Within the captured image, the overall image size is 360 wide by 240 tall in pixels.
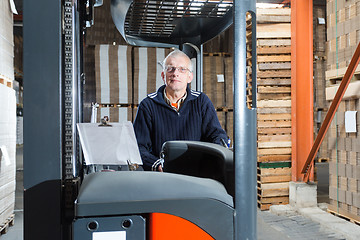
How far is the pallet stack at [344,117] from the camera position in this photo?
4191mm

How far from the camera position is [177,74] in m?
3.00

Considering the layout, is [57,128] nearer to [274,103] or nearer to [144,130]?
[144,130]

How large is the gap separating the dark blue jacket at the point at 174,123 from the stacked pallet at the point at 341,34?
2160 mm

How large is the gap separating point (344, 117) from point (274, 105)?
4.04 ft

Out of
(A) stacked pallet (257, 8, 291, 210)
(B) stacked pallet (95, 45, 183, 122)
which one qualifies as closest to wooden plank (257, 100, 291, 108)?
(A) stacked pallet (257, 8, 291, 210)

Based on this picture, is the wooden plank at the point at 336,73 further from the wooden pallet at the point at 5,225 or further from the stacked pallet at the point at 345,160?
the wooden pallet at the point at 5,225

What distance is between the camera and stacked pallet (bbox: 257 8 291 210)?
5.46 metres

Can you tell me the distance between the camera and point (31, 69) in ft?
3.38

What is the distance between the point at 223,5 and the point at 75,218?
4.10 ft

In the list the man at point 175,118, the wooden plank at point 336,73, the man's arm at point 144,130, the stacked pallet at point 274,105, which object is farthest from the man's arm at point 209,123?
the stacked pallet at point 274,105

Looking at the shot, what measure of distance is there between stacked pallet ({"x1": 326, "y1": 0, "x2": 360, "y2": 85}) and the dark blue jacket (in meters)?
2.16

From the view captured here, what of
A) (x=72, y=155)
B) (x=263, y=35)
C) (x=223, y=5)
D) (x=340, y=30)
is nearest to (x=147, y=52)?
(x=263, y=35)

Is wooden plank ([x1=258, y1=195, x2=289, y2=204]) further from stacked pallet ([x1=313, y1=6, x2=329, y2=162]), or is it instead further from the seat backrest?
stacked pallet ([x1=313, y1=6, x2=329, y2=162])

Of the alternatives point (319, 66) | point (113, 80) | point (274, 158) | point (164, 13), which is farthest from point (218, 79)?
point (164, 13)
